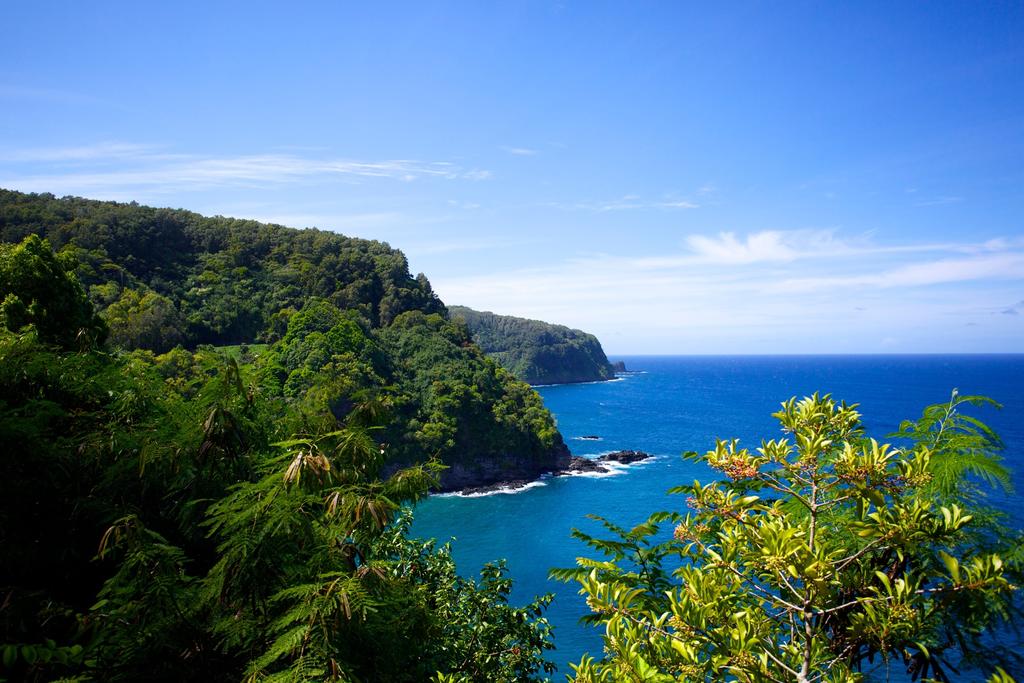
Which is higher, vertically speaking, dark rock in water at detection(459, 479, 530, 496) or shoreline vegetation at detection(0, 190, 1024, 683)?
shoreline vegetation at detection(0, 190, 1024, 683)

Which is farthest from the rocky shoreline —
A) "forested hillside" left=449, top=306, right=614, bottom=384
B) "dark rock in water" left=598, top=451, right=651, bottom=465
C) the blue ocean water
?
"forested hillside" left=449, top=306, right=614, bottom=384

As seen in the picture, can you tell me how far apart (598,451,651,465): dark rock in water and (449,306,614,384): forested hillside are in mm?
76225

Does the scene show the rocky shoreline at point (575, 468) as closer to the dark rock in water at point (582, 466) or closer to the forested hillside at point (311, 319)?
the dark rock in water at point (582, 466)

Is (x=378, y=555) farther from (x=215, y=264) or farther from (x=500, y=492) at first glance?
(x=215, y=264)

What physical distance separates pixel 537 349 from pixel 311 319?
92.9 m

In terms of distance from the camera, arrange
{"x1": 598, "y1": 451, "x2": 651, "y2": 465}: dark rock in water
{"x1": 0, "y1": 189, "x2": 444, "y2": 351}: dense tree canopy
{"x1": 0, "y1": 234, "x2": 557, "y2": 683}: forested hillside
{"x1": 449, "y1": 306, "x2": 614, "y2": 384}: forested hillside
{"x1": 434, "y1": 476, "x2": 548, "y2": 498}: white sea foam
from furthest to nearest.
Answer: {"x1": 449, "y1": 306, "x2": 614, "y2": 384}: forested hillside → {"x1": 598, "y1": 451, "x2": 651, "y2": 465}: dark rock in water → {"x1": 0, "y1": 189, "x2": 444, "y2": 351}: dense tree canopy → {"x1": 434, "y1": 476, "x2": 548, "y2": 498}: white sea foam → {"x1": 0, "y1": 234, "x2": 557, "y2": 683}: forested hillside

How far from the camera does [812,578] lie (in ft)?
8.50

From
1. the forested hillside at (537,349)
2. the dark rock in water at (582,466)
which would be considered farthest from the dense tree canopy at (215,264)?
the forested hillside at (537,349)

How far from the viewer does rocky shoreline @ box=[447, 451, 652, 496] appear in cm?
4419

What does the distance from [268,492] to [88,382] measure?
3.98 m

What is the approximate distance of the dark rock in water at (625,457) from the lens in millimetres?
Result: 51188

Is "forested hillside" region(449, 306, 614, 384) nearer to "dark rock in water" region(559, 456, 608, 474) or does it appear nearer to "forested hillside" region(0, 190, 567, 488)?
"forested hillside" region(0, 190, 567, 488)

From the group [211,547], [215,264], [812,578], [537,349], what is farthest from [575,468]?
[537,349]

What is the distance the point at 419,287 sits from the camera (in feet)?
Answer: 211
